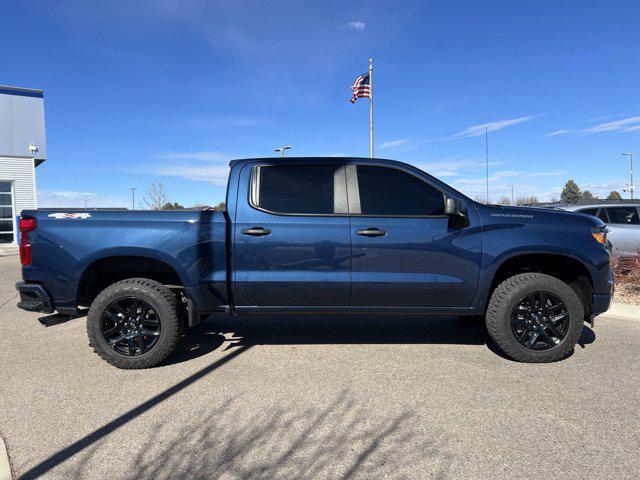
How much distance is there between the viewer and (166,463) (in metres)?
2.63

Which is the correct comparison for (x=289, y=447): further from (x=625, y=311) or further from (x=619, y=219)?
(x=619, y=219)

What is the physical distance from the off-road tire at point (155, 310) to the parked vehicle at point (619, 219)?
813 cm

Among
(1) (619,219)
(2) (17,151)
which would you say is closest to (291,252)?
(1) (619,219)

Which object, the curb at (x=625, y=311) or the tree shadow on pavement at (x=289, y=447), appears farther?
the curb at (x=625, y=311)

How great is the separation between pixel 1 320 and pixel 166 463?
4991 millimetres

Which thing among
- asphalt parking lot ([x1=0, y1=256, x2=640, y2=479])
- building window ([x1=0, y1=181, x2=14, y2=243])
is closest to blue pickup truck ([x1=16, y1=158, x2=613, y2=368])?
asphalt parking lot ([x1=0, y1=256, x2=640, y2=479])

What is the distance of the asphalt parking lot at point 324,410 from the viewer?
262cm

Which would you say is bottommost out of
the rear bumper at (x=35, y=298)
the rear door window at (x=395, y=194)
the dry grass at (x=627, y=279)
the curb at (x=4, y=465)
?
the curb at (x=4, y=465)

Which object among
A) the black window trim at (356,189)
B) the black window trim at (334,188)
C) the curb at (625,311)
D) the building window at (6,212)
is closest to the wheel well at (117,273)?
Answer: the black window trim at (334,188)

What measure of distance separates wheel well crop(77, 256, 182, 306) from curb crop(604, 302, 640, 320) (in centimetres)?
579

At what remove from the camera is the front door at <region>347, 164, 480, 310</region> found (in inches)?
161

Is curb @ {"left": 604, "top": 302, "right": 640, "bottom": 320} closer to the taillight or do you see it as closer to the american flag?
the taillight

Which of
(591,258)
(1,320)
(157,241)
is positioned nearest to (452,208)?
(591,258)

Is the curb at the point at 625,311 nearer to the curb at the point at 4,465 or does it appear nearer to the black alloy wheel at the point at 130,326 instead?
the black alloy wheel at the point at 130,326
